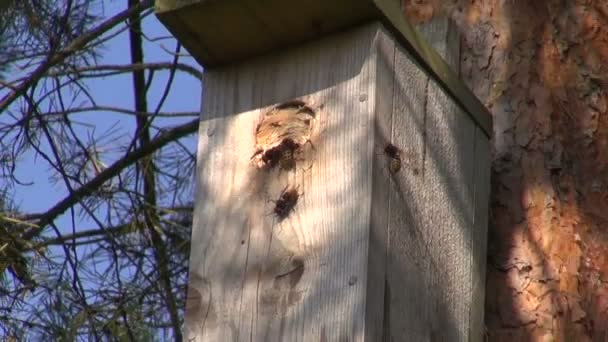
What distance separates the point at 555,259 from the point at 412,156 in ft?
0.95

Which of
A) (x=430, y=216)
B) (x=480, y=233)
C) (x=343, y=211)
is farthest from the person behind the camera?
(x=480, y=233)

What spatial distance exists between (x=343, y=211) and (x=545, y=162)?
0.40 metres

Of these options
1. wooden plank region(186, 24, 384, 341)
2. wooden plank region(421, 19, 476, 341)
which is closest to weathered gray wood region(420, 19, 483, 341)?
wooden plank region(421, 19, 476, 341)

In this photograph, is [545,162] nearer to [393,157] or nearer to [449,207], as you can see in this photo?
[449,207]

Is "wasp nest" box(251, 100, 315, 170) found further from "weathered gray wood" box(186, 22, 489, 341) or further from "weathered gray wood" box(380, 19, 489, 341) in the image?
"weathered gray wood" box(380, 19, 489, 341)

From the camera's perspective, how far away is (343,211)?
150 cm

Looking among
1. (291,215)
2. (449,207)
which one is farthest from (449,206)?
(291,215)

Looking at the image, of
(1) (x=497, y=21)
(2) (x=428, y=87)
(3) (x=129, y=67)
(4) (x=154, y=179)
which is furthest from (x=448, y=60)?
(4) (x=154, y=179)

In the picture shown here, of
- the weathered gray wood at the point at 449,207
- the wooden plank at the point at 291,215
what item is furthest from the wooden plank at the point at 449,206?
the wooden plank at the point at 291,215

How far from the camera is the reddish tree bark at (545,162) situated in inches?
68.3

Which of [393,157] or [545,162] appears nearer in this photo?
[393,157]

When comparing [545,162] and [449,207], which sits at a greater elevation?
[545,162]

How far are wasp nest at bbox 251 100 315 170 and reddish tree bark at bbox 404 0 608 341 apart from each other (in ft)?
1.09

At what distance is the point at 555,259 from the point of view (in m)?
1.75
